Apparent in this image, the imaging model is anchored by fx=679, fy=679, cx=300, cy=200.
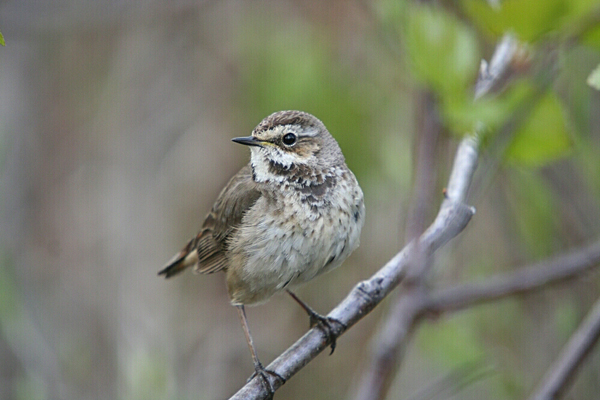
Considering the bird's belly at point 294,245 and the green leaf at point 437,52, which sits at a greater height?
the bird's belly at point 294,245

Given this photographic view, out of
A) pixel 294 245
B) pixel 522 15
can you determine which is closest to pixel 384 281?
pixel 294 245

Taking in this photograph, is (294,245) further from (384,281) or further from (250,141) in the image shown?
(384,281)

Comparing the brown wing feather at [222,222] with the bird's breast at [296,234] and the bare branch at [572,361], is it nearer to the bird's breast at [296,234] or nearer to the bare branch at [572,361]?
the bird's breast at [296,234]

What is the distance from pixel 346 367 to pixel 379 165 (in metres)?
3.81

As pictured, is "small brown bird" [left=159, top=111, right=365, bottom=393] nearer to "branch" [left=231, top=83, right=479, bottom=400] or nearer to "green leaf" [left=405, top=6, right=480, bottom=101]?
"branch" [left=231, top=83, right=479, bottom=400]

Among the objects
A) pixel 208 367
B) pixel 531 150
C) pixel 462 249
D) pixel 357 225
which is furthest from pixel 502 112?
pixel 208 367

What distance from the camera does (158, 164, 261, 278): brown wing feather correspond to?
4.02 meters

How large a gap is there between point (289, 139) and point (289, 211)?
0.40m

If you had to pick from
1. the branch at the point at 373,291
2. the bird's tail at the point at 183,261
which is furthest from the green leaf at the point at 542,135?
the bird's tail at the point at 183,261

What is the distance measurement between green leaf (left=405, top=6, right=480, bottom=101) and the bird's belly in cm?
170

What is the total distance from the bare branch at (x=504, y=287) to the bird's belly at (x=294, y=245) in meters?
1.48

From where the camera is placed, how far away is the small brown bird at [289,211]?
363 cm

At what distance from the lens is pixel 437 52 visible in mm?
2006

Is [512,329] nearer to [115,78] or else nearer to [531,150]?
[531,150]
